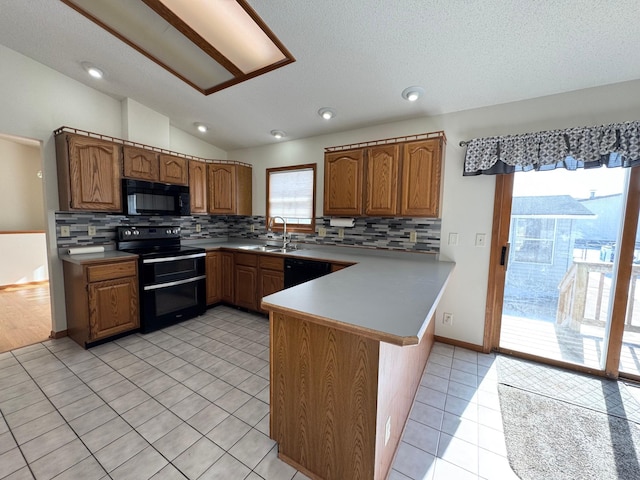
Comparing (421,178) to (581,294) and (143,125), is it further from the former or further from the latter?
(143,125)

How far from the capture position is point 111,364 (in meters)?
2.28

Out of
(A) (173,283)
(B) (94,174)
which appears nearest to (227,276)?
(A) (173,283)

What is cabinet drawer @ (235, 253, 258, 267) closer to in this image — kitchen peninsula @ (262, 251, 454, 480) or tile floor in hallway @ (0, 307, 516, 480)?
tile floor in hallway @ (0, 307, 516, 480)

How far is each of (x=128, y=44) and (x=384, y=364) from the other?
10.1 feet

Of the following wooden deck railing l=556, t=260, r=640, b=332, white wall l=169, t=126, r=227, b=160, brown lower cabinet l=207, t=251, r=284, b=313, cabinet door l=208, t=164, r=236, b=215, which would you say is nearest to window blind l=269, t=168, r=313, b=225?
cabinet door l=208, t=164, r=236, b=215

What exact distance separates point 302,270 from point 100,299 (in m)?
2.01

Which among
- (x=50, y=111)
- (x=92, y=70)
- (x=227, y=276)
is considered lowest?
(x=227, y=276)

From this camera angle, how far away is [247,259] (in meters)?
3.45

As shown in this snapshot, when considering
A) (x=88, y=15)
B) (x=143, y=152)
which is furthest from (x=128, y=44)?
(x=143, y=152)

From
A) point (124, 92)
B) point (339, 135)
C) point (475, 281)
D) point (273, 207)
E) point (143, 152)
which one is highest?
point (124, 92)

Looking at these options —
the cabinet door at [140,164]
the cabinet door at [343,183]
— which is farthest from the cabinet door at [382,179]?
the cabinet door at [140,164]

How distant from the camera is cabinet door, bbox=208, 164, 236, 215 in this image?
3.74 metres

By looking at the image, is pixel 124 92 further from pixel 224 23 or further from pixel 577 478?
pixel 577 478

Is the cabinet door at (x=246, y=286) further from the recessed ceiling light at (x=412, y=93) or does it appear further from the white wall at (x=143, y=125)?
the recessed ceiling light at (x=412, y=93)
